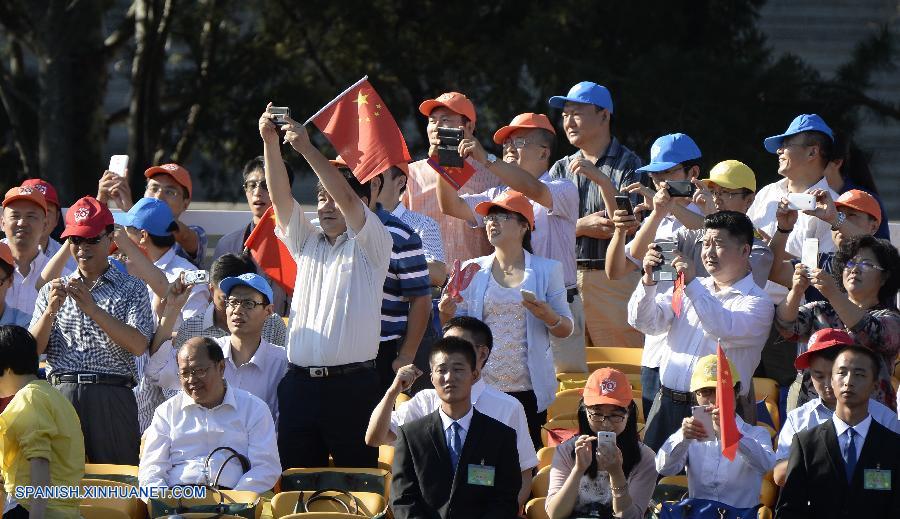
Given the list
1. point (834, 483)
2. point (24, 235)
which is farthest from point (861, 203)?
point (24, 235)

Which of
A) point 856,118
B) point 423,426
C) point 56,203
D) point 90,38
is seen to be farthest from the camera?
point 90,38

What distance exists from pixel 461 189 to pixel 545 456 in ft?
7.46

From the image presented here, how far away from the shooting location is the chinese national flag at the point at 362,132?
744cm

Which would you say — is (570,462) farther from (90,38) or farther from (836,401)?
(90,38)

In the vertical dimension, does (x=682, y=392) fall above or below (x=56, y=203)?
below

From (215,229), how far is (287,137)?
359cm

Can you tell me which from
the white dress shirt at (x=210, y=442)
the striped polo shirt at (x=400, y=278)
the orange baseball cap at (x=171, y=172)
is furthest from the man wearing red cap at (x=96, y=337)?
the orange baseball cap at (x=171, y=172)

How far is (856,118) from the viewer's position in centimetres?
1188

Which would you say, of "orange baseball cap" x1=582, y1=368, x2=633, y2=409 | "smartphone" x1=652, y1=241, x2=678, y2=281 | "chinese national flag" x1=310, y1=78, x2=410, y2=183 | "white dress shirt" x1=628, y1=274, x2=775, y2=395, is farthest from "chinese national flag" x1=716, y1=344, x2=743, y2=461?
"chinese national flag" x1=310, y1=78, x2=410, y2=183

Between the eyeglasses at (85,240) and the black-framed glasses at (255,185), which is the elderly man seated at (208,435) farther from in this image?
the black-framed glasses at (255,185)

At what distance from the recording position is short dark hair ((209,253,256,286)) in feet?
25.9

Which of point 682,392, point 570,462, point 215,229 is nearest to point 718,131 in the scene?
point 215,229

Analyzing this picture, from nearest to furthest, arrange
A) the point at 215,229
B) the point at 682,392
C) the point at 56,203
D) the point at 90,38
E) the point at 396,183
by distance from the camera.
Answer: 1. the point at 682,392
2. the point at 396,183
3. the point at 56,203
4. the point at 215,229
5. the point at 90,38

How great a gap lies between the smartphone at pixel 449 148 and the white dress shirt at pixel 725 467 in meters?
2.01
